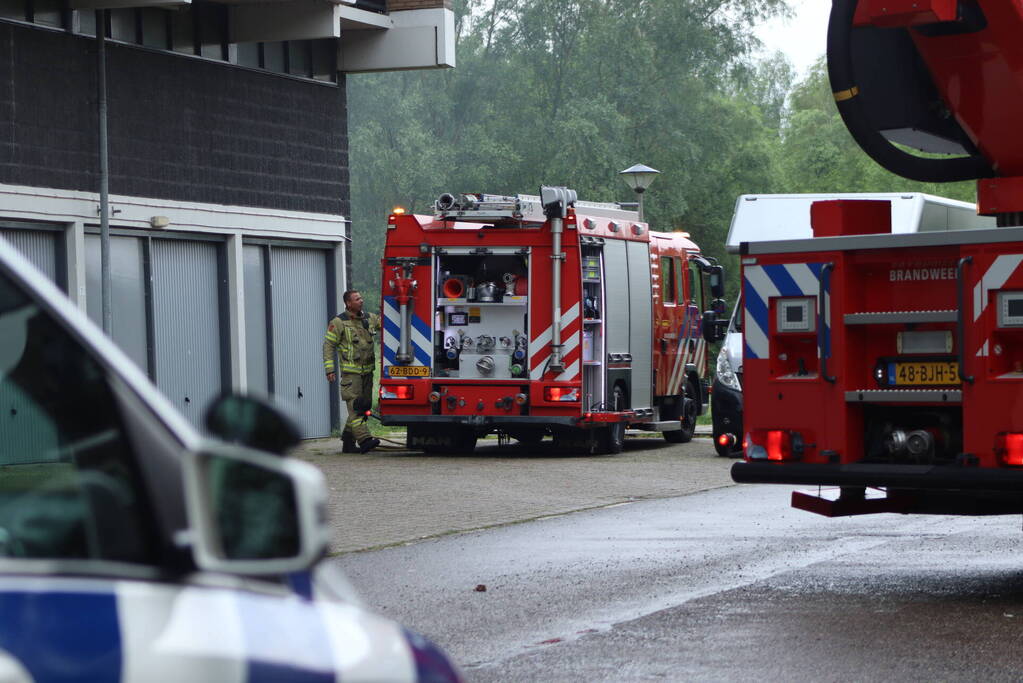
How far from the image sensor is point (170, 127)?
21.7 meters

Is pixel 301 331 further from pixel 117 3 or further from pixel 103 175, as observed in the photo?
pixel 117 3

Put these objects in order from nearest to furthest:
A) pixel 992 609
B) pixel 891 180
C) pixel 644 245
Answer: pixel 992 609 < pixel 644 245 < pixel 891 180

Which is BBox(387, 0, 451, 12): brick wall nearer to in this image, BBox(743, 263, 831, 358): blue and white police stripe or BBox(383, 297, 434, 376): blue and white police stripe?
BBox(383, 297, 434, 376): blue and white police stripe

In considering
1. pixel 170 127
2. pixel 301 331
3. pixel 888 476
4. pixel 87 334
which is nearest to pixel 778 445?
pixel 888 476

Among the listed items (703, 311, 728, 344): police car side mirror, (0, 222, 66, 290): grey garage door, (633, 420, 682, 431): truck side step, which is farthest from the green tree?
(703, 311, 728, 344): police car side mirror

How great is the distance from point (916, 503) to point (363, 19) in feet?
53.3

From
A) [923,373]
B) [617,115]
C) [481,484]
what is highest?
[617,115]

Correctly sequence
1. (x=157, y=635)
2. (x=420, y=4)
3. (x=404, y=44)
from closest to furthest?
(x=157, y=635)
(x=420, y=4)
(x=404, y=44)

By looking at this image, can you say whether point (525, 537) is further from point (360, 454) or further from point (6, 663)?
point (6, 663)

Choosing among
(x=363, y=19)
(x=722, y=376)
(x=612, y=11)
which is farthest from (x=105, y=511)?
(x=612, y=11)

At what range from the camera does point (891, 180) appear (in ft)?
196

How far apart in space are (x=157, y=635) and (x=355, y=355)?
61.2 feet

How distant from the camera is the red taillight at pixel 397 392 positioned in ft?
66.4

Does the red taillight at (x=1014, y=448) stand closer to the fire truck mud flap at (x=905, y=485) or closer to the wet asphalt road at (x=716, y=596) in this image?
the fire truck mud flap at (x=905, y=485)
